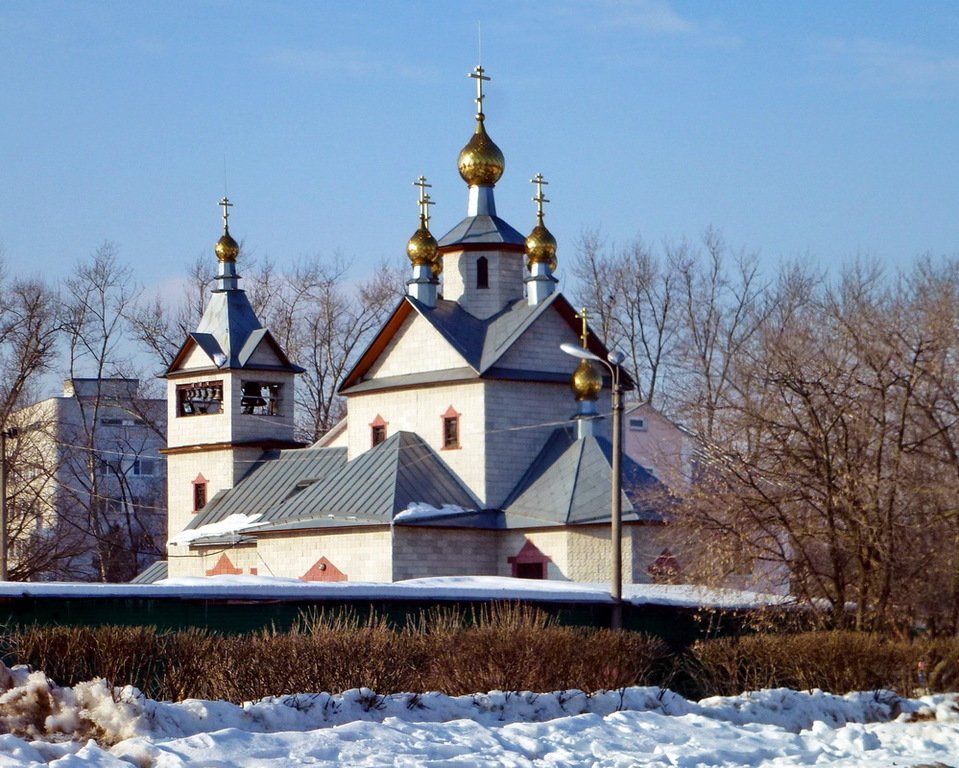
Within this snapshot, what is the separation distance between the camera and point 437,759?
43.4 ft

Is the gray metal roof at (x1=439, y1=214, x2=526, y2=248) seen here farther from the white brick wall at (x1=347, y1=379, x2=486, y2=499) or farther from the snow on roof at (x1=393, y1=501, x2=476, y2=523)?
the snow on roof at (x1=393, y1=501, x2=476, y2=523)

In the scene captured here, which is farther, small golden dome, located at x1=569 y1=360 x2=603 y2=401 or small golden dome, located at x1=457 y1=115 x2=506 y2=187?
small golden dome, located at x1=457 y1=115 x2=506 y2=187

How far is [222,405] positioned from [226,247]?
4.54 metres

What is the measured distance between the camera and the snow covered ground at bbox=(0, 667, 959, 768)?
1256 centimetres

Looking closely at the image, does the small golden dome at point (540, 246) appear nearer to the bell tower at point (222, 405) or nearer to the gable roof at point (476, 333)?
the gable roof at point (476, 333)

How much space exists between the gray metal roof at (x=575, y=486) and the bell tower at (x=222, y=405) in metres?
8.21

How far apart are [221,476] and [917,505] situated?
69.4 feet

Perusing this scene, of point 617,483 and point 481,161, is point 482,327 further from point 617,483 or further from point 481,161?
point 617,483

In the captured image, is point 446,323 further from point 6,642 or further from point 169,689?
point 169,689

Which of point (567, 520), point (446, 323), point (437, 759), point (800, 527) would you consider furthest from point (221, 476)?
point (437, 759)

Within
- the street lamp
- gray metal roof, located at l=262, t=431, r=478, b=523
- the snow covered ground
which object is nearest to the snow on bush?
the snow covered ground

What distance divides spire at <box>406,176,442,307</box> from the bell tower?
482 cm

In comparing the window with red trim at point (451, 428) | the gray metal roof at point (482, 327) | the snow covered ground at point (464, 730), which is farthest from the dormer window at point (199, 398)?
the snow covered ground at point (464, 730)

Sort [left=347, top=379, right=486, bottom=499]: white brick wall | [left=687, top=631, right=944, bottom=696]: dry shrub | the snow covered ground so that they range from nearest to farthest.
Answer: the snow covered ground → [left=687, top=631, right=944, bottom=696]: dry shrub → [left=347, top=379, right=486, bottom=499]: white brick wall
